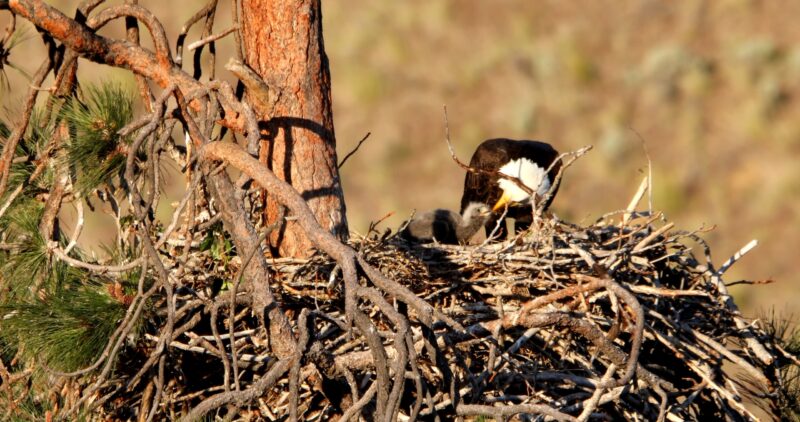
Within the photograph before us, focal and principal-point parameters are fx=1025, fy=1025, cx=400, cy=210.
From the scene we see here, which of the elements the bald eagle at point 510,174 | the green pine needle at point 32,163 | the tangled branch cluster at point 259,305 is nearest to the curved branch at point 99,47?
the tangled branch cluster at point 259,305

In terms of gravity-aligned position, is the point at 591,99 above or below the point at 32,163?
above

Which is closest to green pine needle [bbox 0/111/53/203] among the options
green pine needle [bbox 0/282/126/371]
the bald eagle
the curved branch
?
the curved branch

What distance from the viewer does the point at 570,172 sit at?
9883 mm

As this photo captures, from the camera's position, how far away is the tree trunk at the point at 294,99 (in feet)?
11.0

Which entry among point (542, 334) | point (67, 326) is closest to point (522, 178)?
point (542, 334)

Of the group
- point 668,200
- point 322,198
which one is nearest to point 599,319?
point 322,198

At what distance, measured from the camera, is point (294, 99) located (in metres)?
3.40

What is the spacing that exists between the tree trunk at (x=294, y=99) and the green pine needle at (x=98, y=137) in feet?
1.74

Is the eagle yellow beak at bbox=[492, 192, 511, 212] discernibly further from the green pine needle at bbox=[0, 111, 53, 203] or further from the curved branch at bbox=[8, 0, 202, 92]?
the green pine needle at bbox=[0, 111, 53, 203]

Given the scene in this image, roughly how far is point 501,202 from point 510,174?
14 cm

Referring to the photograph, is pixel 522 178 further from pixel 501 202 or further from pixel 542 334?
pixel 542 334

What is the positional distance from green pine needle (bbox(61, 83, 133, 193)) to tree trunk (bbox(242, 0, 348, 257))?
0.53m

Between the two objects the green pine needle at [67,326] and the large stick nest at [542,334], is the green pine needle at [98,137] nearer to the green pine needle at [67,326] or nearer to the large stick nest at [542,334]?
the green pine needle at [67,326]

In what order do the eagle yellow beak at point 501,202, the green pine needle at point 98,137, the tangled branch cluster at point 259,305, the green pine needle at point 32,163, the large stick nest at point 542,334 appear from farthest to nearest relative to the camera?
the eagle yellow beak at point 501,202 → the green pine needle at point 32,163 → the green pine needle at point 98,137 → the large stick nest at point 542,334 → the tangled branch cluster at point 259,305
